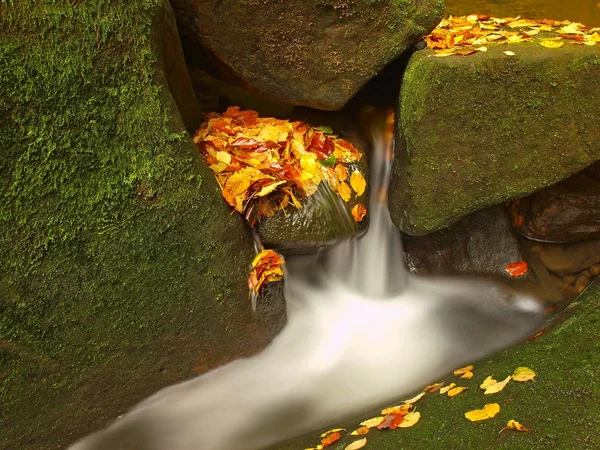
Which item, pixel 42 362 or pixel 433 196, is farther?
pixel 433 196

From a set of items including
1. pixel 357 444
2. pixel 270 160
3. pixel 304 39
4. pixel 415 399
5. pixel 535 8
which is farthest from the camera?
pixel 535 8

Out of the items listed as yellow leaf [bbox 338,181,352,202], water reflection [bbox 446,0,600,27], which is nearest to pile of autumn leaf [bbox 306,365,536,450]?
yellow leaf [bbox 338,181,352,202]

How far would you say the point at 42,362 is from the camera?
269 centimetres

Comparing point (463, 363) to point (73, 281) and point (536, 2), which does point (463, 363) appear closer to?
point (73, 281)

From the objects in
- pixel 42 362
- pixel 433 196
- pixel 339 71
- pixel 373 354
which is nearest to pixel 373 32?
pixel 339 71

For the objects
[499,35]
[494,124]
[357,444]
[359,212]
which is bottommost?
[357,444]

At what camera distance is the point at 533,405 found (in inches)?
82.5

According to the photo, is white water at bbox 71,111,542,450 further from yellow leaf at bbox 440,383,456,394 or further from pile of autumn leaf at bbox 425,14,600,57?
pile of autumn leaf at bbox 425,14,600,57

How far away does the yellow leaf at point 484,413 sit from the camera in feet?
7.06

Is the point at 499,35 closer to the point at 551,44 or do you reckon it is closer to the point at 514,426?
the point at 551,44

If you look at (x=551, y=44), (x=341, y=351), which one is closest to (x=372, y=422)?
(x=341, y=351)

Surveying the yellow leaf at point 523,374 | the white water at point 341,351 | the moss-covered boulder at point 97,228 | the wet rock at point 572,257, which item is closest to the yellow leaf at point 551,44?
the white water at point 341,351

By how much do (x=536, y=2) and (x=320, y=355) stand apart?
189 inches

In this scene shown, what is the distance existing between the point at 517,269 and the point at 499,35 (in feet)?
6.00
